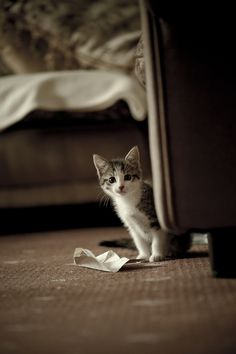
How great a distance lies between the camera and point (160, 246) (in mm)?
1475

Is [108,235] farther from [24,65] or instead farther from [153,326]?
[153,326]

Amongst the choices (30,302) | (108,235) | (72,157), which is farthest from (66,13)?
(30,302)

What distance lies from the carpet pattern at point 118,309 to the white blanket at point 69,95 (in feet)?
2.59

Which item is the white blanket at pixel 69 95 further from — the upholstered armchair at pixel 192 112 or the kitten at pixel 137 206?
the upholstered armchair at pixel 192 112

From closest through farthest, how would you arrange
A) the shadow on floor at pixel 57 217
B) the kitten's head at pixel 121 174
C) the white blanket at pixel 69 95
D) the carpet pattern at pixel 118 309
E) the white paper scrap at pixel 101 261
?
the carpet pattern at pixel 118 309 → the white paper scrap at pixel 101 261 → the kitten's head at pixel 121 174 → the white blanket at pixel 69 95 → the shadow on floor at pixel 57 217

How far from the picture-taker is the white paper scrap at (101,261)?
52.1 inches

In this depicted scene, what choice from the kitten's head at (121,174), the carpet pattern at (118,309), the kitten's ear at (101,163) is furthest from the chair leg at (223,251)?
the kitten's ear at (101,163)

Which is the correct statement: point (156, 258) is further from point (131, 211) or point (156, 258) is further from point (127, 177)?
point (127, 177)

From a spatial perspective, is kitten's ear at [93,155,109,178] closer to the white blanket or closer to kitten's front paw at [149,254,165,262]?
kitten's front paw at [149,254,165,262]

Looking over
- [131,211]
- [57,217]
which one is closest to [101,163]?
[131,211]

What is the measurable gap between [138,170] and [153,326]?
0.84m

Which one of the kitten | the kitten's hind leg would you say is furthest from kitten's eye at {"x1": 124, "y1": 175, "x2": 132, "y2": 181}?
the kitten's hind leg

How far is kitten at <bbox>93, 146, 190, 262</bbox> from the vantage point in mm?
1486

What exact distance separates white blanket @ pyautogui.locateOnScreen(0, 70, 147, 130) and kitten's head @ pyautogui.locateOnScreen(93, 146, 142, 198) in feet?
1.56
